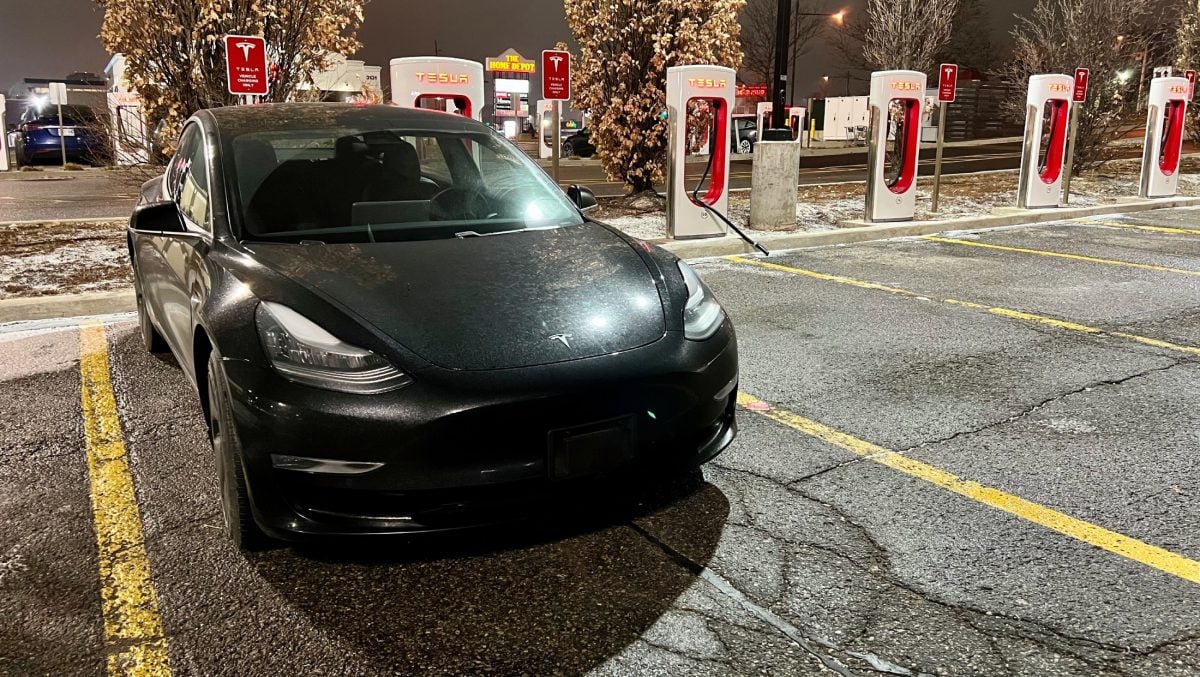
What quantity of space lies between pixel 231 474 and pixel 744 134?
35.2 m

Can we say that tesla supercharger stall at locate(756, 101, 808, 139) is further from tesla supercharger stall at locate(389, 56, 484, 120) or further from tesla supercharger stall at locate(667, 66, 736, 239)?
tesla supercharger stall at locate(389, 56, 484, 120)

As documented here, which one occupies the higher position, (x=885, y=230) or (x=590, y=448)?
(x=590, y=448)

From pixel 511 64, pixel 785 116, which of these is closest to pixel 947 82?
pixel 785 116

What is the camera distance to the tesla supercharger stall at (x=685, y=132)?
392 inches

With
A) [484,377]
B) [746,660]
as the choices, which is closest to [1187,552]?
[746,660]

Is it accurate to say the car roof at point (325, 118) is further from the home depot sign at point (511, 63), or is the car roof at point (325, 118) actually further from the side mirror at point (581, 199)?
the home depot sign at point (511, 63)

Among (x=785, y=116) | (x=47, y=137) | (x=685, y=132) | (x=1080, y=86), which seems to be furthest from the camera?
(x=47, y=137)

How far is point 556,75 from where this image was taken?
10.7m

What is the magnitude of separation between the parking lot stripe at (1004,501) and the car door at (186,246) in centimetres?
258

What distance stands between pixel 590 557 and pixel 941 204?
41.1ft

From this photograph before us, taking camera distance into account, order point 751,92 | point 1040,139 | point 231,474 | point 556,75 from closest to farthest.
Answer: point 231,474, point 556,75, point 1040,139, point 751,92

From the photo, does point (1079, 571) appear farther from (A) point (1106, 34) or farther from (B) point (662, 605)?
(A) point (1106, 34)

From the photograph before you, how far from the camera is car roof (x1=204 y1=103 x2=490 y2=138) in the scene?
398 centimetres

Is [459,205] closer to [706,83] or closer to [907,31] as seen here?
[706,83]
